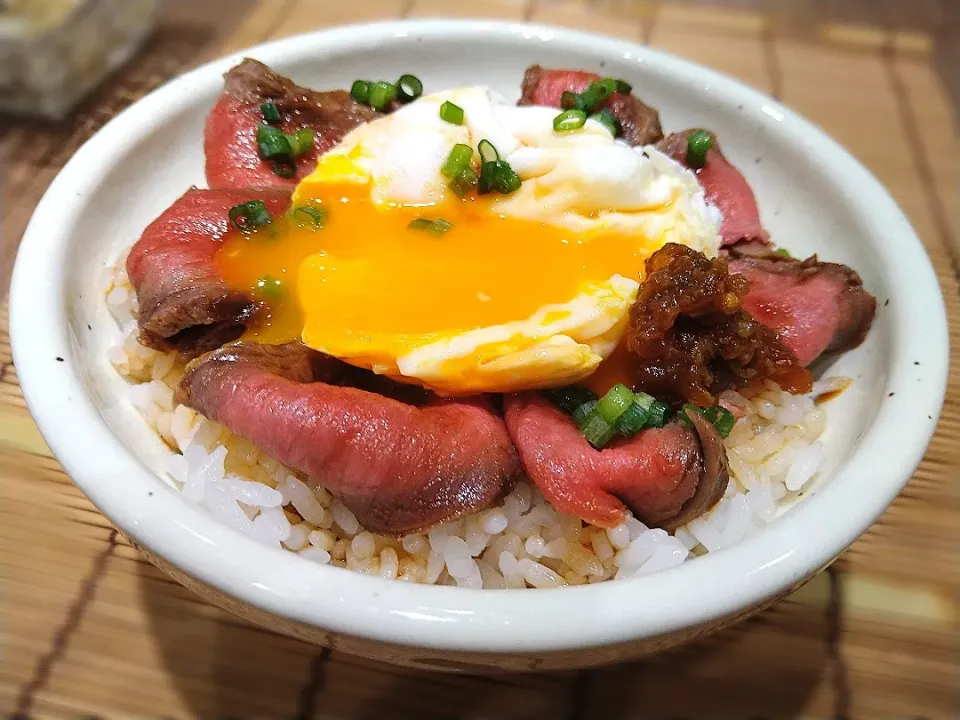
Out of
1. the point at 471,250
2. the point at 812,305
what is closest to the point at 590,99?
the point at 471,250

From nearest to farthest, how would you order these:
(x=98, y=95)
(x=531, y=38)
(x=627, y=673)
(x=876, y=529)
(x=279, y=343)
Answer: (x=279, y=343)
(x=627, y=673)
(x=876, y=529)
(x=531, y=38)
(x=98, y=95)

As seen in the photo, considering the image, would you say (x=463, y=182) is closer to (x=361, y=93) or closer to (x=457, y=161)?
(x=457, y=161)

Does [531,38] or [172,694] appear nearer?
[172,694]

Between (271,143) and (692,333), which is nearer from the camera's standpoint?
(692,333)

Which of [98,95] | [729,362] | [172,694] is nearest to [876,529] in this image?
[729,362]

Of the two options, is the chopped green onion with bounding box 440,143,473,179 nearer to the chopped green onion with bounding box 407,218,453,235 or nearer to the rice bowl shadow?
the chopped green onion with bounding box 407,218,453,235

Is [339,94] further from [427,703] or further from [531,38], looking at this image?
[427,703]
